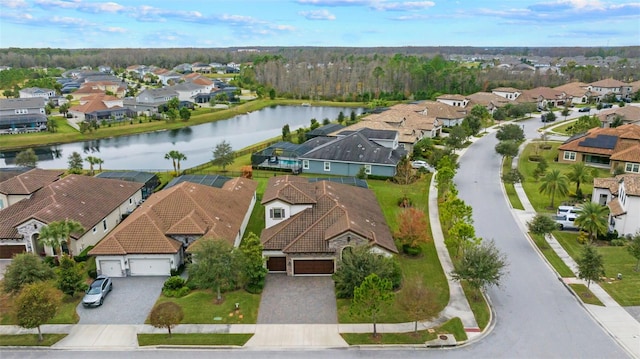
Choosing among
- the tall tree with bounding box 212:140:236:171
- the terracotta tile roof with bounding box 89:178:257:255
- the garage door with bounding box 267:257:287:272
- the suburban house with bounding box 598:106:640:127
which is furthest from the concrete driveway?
the suburban house with bounding box 598:106:640:127

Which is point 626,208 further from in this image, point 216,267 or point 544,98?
point 544,98

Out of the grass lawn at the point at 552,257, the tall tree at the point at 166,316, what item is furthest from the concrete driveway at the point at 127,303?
the grass lawn at the point at 552,257

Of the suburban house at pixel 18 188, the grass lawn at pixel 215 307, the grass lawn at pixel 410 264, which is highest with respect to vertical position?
the suburban house at pixel 18 188

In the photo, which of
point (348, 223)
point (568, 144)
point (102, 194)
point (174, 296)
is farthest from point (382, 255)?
point (568, 144)

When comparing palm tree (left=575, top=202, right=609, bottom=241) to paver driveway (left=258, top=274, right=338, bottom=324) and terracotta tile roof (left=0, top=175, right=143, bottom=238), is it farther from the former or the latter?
terracotta tile roof (left=0, top=175, right=143, bottom=238)

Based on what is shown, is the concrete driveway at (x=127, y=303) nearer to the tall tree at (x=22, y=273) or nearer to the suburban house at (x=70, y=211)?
the tall tree at (x=22, y=273)
